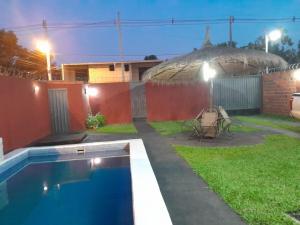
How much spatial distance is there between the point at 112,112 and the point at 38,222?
10.7m

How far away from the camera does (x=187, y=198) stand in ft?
12.9

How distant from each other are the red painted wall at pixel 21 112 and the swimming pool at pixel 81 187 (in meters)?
0.78

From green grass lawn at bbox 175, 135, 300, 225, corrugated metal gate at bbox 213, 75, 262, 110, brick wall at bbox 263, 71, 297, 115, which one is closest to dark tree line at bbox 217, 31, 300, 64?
corrugated metal gate at bbox 213, 75, 262, 110

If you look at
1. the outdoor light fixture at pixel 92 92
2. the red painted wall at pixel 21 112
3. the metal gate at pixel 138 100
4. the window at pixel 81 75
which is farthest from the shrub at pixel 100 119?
the window at pixel 81 75

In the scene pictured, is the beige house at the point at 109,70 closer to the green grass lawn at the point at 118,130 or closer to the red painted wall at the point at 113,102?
the red painted wall at the point at 113,102

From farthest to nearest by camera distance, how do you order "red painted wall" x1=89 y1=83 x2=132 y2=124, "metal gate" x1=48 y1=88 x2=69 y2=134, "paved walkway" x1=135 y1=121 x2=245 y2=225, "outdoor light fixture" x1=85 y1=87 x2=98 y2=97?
1. "red painted wall" x1=89 y1=83 x2=132 y2=124
2. "outdoor light fixture" x1=85 y1=87 x2=98 y2=97
3. "metal gate" x1=48 y1=88 x2=69 y2=134
4. "paved walkway" x1=135 y1=121 x2=245 y2=225

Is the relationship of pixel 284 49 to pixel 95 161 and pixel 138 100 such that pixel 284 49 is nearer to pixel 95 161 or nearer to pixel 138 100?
pixel 138 100

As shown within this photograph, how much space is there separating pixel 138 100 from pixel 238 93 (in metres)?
5.94

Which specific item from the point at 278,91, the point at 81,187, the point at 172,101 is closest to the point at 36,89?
the point at 81,187

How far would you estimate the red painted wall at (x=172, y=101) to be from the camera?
15.0 meters

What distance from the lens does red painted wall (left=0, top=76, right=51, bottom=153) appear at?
7.35 meters

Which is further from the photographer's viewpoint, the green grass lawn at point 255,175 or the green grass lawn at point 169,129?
the green grass lawn at point 169,129

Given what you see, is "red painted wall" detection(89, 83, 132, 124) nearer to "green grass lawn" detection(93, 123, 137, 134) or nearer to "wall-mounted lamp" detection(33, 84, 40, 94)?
"green grass lawn" detection(93, 123, 137, 134)

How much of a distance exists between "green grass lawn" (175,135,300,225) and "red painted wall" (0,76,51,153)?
464 cm
